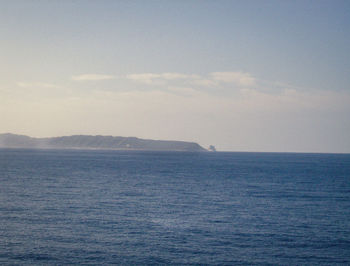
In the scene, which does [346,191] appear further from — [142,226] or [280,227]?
[142,226]

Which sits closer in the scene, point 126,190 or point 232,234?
point 232,234

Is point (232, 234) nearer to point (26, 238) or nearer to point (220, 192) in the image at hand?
point (26, 238)

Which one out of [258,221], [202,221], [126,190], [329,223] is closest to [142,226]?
[202,221]

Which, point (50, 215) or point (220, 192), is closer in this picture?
point (50, 215)

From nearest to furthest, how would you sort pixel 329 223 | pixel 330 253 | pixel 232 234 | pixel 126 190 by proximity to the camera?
pixel 330 253 → pixel 232 234 → pixel 329 223 → pixel 126 190

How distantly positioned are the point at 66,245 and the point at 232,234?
14.7 metres

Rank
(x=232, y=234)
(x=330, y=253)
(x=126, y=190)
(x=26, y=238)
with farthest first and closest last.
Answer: (x=126, y=190), (x=232, y=234), (x=26, y=238), (x=330, y=253)

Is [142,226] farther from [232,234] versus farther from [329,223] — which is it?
[329,223]

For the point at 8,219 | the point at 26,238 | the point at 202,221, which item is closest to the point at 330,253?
the point at 202,221

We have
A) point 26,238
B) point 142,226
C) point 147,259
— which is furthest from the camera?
point 142,226

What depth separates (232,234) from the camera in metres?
32.2

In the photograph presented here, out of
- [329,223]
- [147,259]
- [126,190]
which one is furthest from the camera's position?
[126,190]

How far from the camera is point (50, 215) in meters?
37.8

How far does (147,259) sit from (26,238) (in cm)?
1121
